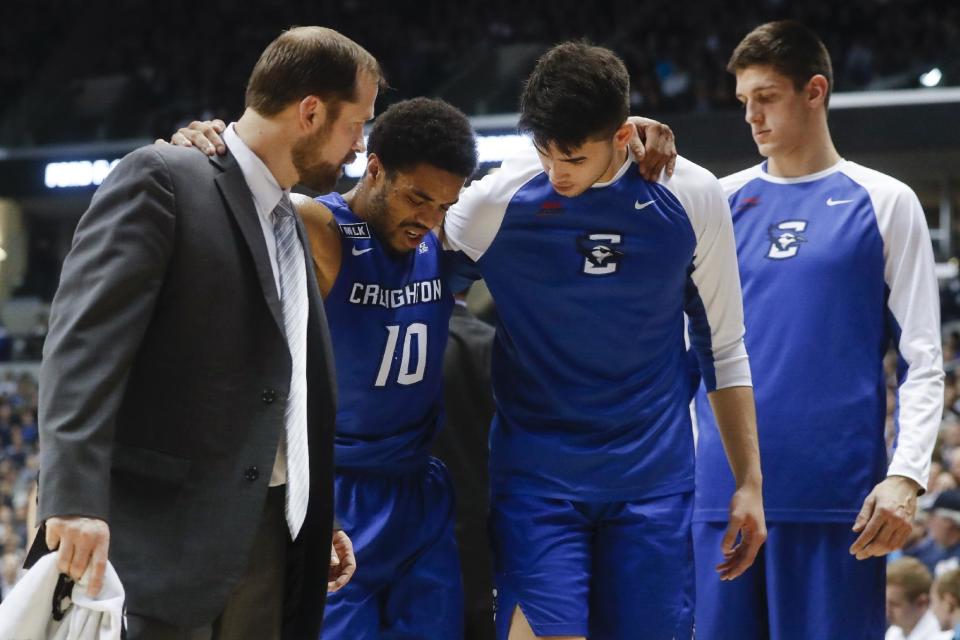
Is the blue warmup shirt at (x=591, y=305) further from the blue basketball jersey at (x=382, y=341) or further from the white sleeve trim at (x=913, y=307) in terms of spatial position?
the white sleeve trim at (x=913, y=307)

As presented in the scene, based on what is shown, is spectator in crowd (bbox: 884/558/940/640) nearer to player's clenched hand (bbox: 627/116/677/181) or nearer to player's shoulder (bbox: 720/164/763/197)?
player's shoulder (bbox: 720/164/763/197)

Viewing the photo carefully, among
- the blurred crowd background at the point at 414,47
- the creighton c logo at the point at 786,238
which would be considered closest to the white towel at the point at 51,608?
the creighton c logo at the point at 786,238

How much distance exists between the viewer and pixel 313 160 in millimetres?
2580

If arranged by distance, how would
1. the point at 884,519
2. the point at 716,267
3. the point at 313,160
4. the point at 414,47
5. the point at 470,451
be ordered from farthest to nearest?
the point at 414,47, the point at 470,451, the point at 884,519, the point at 716,267, the point at 313,160

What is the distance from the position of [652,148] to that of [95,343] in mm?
1469

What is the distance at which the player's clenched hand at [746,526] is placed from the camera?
318cm

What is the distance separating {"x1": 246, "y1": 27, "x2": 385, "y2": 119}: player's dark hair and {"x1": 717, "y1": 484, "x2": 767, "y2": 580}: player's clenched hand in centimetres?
140

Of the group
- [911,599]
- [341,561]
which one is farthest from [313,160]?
[911,599]

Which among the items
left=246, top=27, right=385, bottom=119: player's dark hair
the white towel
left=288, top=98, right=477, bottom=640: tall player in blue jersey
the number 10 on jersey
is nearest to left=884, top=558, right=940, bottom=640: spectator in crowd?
left=288, top=98, right=477, bottom=640: tall player in blue jersey

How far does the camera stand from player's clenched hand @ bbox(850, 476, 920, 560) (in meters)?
3.31

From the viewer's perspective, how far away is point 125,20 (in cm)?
2441

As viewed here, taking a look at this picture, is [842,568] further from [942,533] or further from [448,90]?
[448,90]

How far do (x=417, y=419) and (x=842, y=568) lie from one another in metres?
1.24

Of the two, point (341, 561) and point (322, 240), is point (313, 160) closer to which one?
point (322, 240)
